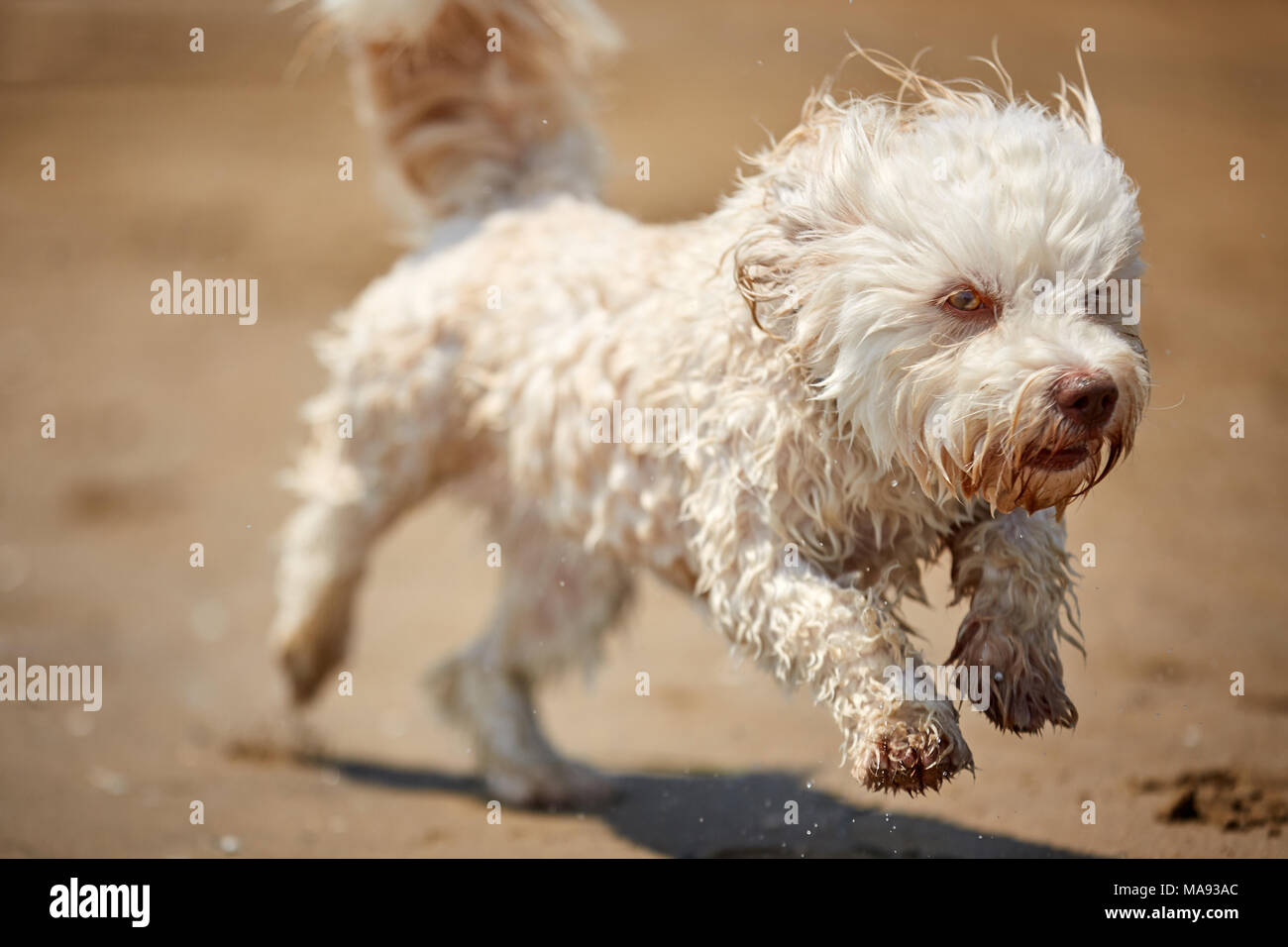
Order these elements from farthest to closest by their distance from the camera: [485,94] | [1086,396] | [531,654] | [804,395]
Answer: [485,94] → [531,654] → [804,395] → [1086,396]

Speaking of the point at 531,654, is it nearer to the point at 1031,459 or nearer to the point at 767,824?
the point at 767,824

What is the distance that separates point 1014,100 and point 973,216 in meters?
0.68

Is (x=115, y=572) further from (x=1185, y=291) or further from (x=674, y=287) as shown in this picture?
(x=1185, y=291)

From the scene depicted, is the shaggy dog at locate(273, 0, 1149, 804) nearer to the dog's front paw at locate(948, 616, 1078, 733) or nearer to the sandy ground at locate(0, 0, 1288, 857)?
the dog's front paw at locate(948, 616, 1078, 733)

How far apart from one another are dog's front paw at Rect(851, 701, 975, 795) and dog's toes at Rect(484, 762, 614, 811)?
234 centimetres

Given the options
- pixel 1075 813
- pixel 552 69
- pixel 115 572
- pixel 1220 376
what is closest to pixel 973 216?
pixel 1075 813

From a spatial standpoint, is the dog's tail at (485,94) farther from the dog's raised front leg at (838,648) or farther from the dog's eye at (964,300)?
the dog's eye at (964,300)

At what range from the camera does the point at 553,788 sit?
5.68 metres

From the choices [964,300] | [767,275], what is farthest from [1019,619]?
[767,275]

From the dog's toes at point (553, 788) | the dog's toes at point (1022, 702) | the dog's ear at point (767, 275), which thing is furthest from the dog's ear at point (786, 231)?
the dog's toes at point (553, 788)

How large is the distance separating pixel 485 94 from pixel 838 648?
10.7 ft

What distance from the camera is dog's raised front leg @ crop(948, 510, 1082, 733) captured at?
362cm
